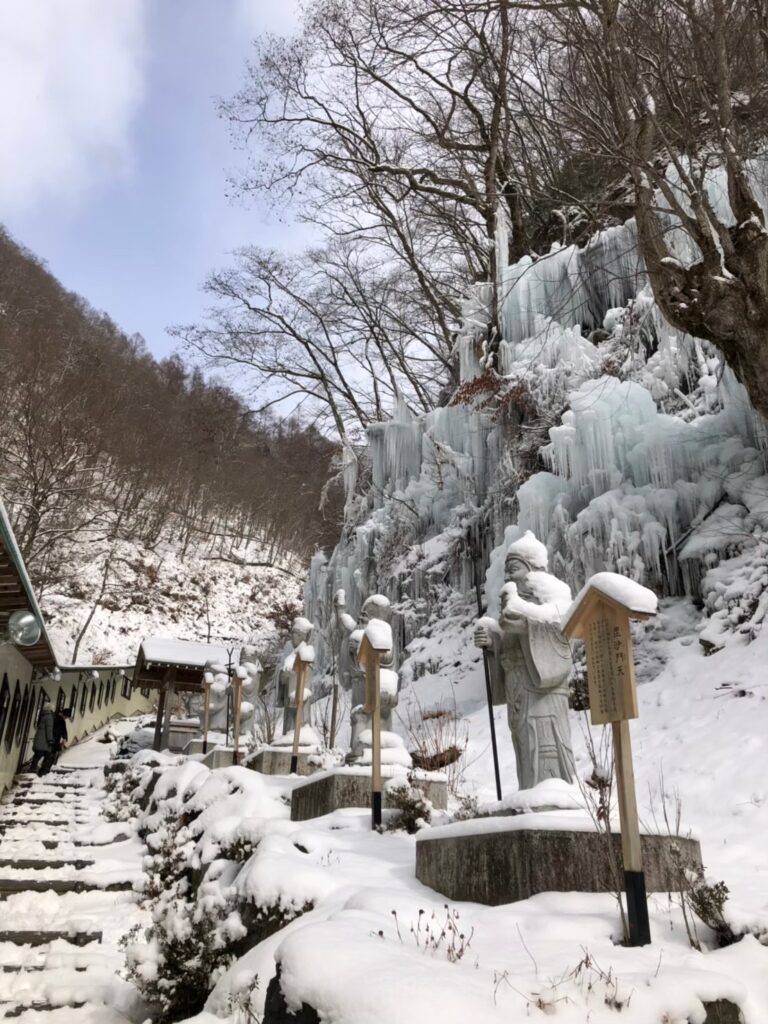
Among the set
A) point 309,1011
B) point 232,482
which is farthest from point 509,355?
point 232,482

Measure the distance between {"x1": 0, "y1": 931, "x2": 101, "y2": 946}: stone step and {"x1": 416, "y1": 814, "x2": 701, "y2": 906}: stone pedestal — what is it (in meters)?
2.89

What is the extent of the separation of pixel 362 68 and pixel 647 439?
843 cm

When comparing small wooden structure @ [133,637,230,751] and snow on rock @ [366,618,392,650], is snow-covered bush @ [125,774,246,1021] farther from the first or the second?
small wooden structure @ [133,637,230,751]

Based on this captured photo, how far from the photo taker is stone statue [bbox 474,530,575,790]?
14.9ft

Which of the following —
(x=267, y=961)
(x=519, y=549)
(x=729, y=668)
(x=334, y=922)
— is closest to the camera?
(x=334, y=922)

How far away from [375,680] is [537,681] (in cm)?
159

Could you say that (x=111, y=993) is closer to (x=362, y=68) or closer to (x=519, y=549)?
(x=519, y=549)

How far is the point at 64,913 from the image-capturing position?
5824mm

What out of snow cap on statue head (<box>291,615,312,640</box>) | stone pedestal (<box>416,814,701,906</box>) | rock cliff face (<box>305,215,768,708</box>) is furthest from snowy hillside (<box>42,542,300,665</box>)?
stone pedestal (<box>416,814,701,906</box>)

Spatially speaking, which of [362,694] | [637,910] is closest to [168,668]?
[362,694]

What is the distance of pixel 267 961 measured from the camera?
3.10 metres

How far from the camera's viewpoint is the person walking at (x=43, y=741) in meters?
12.7

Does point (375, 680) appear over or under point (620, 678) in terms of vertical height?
over

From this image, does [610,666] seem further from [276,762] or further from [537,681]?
[276,762]
